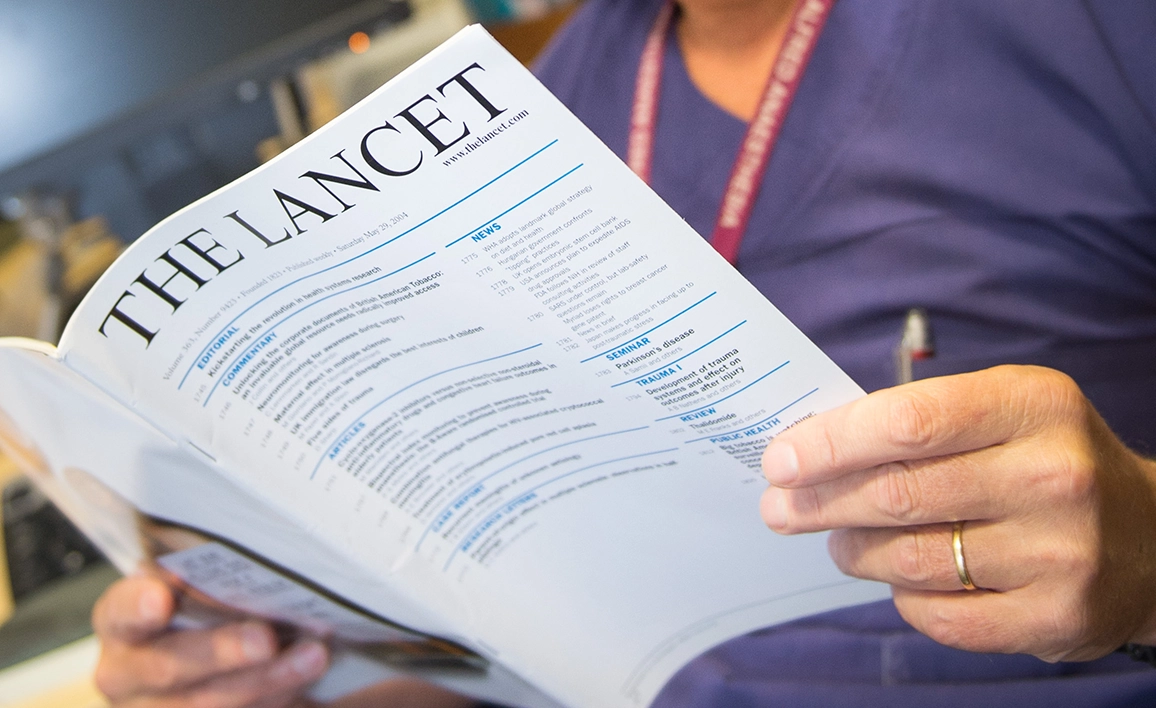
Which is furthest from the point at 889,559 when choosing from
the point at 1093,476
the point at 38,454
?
the point at 38,454

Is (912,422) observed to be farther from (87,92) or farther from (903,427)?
(87,92)

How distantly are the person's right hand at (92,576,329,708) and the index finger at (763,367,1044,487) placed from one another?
1.23 ft

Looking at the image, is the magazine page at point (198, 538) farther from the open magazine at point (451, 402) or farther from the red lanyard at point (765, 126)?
the red lanyard at point (765, 126)

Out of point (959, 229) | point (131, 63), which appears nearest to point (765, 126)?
point (959, 229)

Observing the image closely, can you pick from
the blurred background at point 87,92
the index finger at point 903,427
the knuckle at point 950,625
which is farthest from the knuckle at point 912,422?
the blurred background at point 87,92

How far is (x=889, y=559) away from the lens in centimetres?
38

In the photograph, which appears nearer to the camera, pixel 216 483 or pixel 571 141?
pixel 571 141

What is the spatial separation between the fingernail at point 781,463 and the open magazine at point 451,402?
0.6 inches

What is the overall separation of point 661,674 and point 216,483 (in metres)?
0.30

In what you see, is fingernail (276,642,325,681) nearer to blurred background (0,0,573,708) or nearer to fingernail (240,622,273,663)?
fingernail (240,622,273,663)

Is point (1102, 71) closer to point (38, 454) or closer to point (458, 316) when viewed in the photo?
point (458, 316)

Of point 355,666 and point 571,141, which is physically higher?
point 571,141

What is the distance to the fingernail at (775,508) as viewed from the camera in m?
0.37

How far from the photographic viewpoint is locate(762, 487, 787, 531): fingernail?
373 millimetres
